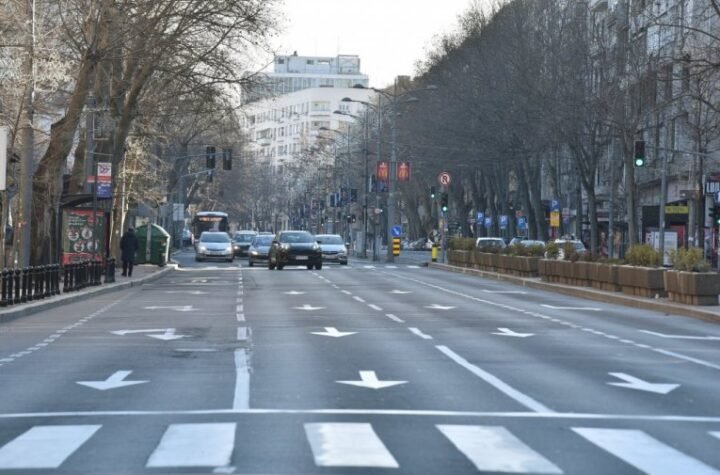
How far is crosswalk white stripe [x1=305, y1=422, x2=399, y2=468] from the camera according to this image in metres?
10.2

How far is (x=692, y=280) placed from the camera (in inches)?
1302

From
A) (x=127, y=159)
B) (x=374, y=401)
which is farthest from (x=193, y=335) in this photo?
(x=127, y=159)

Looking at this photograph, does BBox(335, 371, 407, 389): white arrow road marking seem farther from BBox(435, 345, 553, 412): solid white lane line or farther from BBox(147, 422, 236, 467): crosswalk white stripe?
BBox(147, 422, 236, 467): crosswalk white stripe

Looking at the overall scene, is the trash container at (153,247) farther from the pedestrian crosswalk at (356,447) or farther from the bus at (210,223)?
the pedestrian crosswalk at (356,447)

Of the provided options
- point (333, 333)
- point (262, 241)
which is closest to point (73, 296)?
point (333, 333)

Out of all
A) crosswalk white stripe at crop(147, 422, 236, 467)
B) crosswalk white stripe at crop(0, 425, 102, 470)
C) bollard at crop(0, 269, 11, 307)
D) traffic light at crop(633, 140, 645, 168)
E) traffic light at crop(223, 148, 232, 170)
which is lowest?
crosswalk white stripe at crop(0, 425, 102, 470)

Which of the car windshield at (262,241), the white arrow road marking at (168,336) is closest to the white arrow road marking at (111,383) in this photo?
the white arrow road marking at (168,336)

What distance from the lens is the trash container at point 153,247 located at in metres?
69.0

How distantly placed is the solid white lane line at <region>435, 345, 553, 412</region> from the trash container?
49390 millimetres

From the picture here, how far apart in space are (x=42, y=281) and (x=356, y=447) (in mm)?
24552

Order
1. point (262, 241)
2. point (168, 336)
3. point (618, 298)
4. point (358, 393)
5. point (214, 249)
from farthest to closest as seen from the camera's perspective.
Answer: point (214, 249) < point (262, 241) < point (618, 298) < point (168, 336) < point (358, 393)

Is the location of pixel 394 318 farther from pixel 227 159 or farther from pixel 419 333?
pixel 227 159

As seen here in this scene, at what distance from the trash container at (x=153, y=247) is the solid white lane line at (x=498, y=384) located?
49.4 meters

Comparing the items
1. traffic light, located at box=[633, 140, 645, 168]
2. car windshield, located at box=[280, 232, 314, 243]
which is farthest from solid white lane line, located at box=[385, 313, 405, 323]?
car windshield, located at box=[280, 232, 314, 243]
